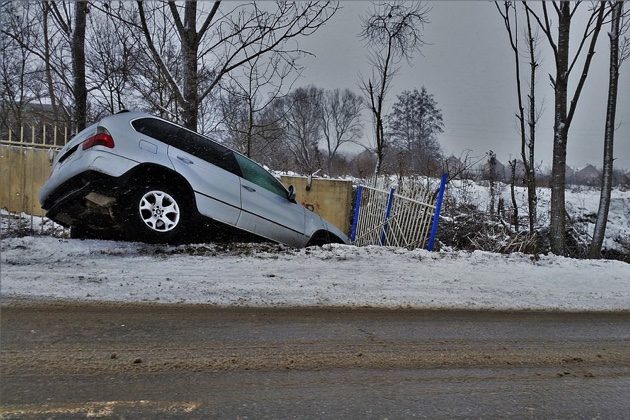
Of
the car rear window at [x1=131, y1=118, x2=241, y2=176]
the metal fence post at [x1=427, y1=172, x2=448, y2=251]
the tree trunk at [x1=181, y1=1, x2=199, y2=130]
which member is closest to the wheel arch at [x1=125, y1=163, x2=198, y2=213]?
the car rear window at [x1=131, y1=118, x2=241, y2=176]

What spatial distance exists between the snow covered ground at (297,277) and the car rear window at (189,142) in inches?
48.5

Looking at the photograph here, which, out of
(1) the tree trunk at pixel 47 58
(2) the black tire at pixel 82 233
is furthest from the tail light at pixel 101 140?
(1) the tree trunk at pixel 47 58

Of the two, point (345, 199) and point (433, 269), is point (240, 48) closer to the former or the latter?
point (345, 199)

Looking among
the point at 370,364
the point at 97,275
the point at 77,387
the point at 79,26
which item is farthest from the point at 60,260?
the point at 79,26

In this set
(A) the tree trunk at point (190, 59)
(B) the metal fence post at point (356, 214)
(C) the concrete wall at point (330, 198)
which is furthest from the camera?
(C) the concrete wall at point (330, 198)

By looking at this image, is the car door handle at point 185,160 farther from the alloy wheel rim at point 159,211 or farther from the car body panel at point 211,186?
the alloy wheel rim at point 159,211

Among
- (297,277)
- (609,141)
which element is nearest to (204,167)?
(297,277)

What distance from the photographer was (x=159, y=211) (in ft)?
20.7

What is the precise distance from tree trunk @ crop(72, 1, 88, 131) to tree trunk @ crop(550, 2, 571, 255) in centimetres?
977

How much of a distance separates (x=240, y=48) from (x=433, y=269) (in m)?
6.13

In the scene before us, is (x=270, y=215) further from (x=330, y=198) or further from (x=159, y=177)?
(x=330, y=198)

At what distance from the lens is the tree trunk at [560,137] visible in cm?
938

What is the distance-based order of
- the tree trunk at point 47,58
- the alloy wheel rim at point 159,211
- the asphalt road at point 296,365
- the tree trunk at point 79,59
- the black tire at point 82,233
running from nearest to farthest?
the asphalt road at point 296,365
the alloy wheel rim at point 159,211
the black tire at point 82,233
the tree trunk at point 79,59
the tree trunk at point 47,58

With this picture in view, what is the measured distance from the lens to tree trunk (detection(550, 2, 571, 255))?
938cm
